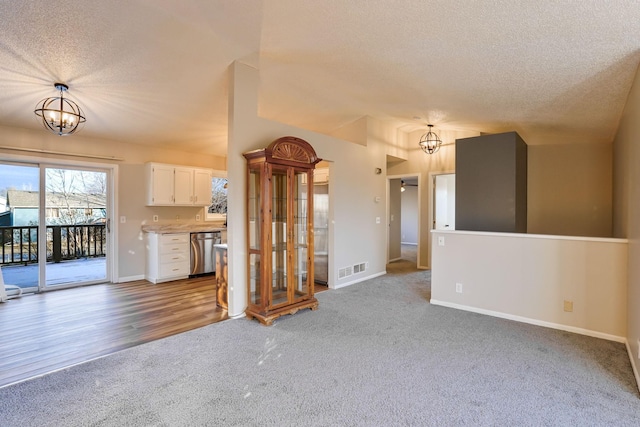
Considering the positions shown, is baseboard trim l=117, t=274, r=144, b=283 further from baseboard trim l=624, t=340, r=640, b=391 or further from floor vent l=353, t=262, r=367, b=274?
baseboard trim l=624, t=340, r=640, b=391

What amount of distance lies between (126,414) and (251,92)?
327 centimetres

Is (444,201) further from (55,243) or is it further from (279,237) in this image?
(55,243)

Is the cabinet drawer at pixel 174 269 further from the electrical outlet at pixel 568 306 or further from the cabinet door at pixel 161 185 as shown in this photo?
the electrical outlet at pixel 568 306

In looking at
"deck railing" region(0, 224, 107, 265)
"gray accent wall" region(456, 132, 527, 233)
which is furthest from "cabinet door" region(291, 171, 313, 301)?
"deck railing" region(0, 224, 107, 265)

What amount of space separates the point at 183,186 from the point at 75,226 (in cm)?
183

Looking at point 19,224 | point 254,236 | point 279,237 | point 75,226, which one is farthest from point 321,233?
point 19,224

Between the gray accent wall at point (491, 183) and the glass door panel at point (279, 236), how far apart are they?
8.59 feet

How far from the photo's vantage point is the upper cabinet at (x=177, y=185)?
5590 mm

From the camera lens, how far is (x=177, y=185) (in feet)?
19.4

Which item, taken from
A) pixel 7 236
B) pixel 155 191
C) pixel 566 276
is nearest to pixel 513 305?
pixel 566 276

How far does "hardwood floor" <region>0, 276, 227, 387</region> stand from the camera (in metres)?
2.68

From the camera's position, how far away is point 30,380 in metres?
2.30

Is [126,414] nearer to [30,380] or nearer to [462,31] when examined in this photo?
[30,380]

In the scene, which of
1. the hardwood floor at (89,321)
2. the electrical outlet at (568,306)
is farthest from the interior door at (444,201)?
the hardwood floor at (89,321)
